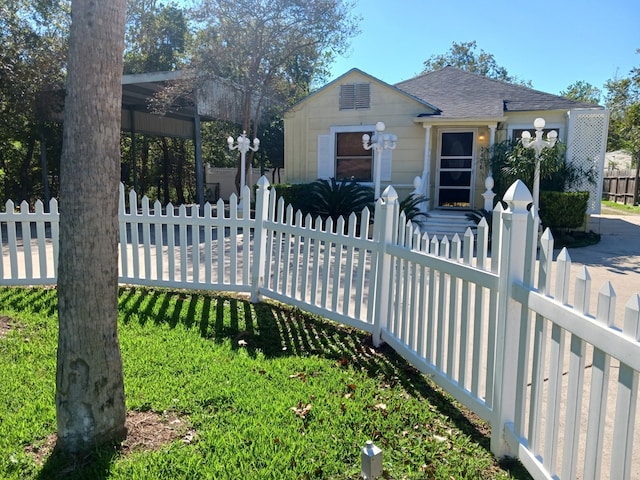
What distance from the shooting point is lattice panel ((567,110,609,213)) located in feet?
41.0

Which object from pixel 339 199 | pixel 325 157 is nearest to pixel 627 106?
pixel 325 157

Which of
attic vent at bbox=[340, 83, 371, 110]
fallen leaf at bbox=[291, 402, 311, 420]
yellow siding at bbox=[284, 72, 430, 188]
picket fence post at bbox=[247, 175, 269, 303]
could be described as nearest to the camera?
fallen leaf at bbox=[291, 402, 311, 420]

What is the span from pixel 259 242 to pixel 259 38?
11272mm

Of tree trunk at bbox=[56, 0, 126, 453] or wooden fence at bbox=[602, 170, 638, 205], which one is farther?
wooden fence at bbox=[602, 170, 638, 205]

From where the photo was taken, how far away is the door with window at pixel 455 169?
44.8 feet

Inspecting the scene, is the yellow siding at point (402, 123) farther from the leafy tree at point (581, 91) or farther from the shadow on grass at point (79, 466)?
the leafy tree at point (581, 91)

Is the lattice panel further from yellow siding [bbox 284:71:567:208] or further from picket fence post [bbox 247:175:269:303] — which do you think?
picket fence post [bbox 247:175:269:303]

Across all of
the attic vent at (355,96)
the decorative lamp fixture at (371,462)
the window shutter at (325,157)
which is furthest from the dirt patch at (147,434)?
the attic vent at (355,96)

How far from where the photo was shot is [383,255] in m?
4.12

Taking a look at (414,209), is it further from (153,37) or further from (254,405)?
(153,37)

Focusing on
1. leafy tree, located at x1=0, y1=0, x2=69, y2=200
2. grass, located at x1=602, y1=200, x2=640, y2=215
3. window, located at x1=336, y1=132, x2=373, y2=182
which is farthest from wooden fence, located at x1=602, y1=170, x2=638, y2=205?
leafy tree, located at x1=0, y1=0, x2=69, y2=200

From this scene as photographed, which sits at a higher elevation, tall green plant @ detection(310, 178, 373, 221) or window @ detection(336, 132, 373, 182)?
window @ detection(336, 132, 373, 182)

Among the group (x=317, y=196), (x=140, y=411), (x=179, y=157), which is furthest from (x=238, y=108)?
(x=140, y=411)

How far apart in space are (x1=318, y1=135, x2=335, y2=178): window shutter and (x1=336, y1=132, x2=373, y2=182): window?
227mm
